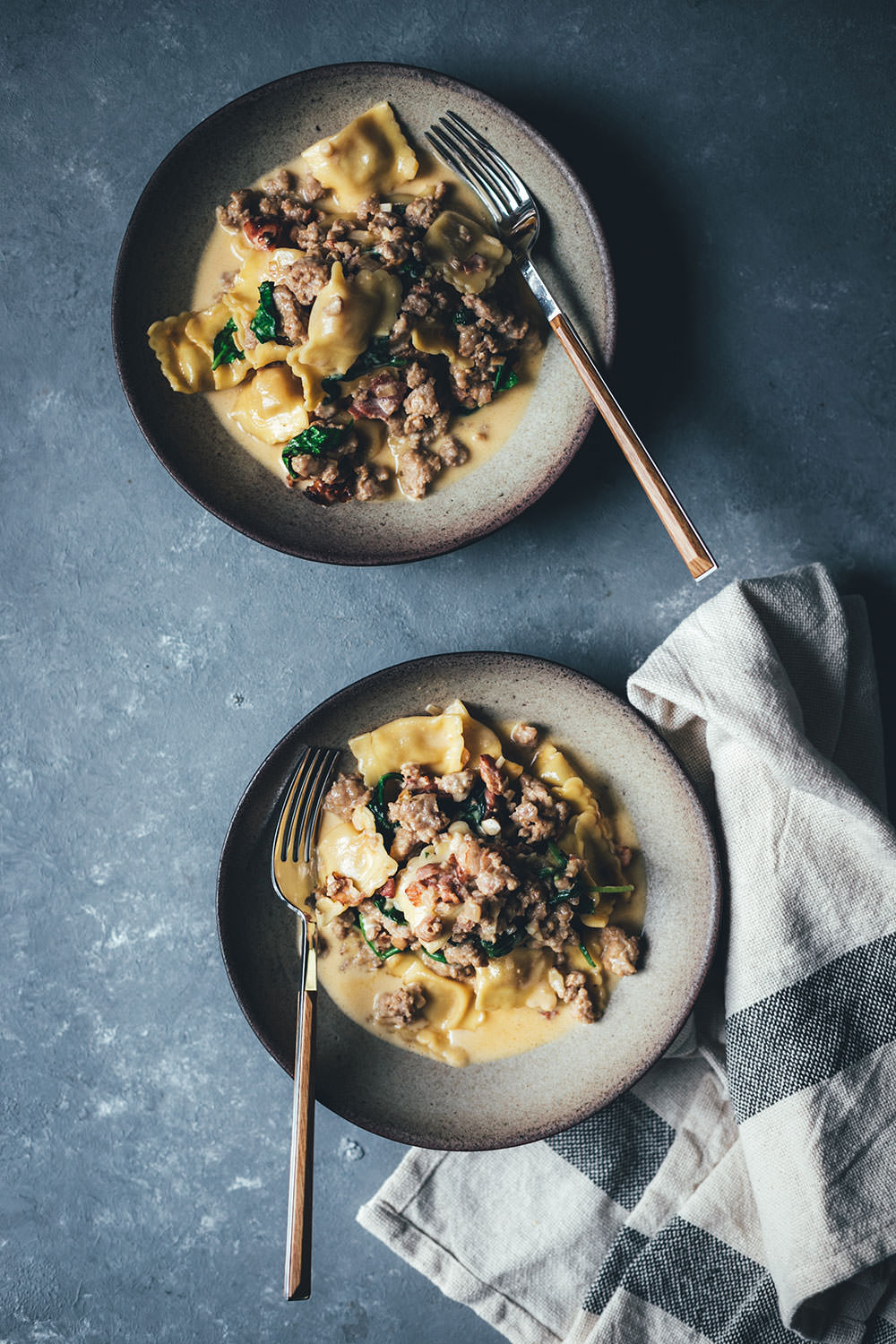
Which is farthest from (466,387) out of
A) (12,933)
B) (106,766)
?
(12,933)

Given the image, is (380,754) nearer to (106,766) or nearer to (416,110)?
(106,766)

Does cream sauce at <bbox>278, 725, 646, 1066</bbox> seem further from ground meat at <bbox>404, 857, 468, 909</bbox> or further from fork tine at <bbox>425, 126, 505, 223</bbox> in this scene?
fork tine at <bbox>425, 126, 505, 223</bbox>

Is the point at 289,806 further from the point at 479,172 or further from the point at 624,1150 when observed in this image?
the point at 479,172

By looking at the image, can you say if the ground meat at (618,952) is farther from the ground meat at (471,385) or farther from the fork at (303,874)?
the ground meat at (471,385)

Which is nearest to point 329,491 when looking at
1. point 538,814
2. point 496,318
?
point 496,318

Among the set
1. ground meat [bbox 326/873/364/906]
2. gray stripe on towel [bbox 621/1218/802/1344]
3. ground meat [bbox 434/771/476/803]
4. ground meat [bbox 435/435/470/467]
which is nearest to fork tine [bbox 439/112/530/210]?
ground meat [bbox 435/435/470/467]
